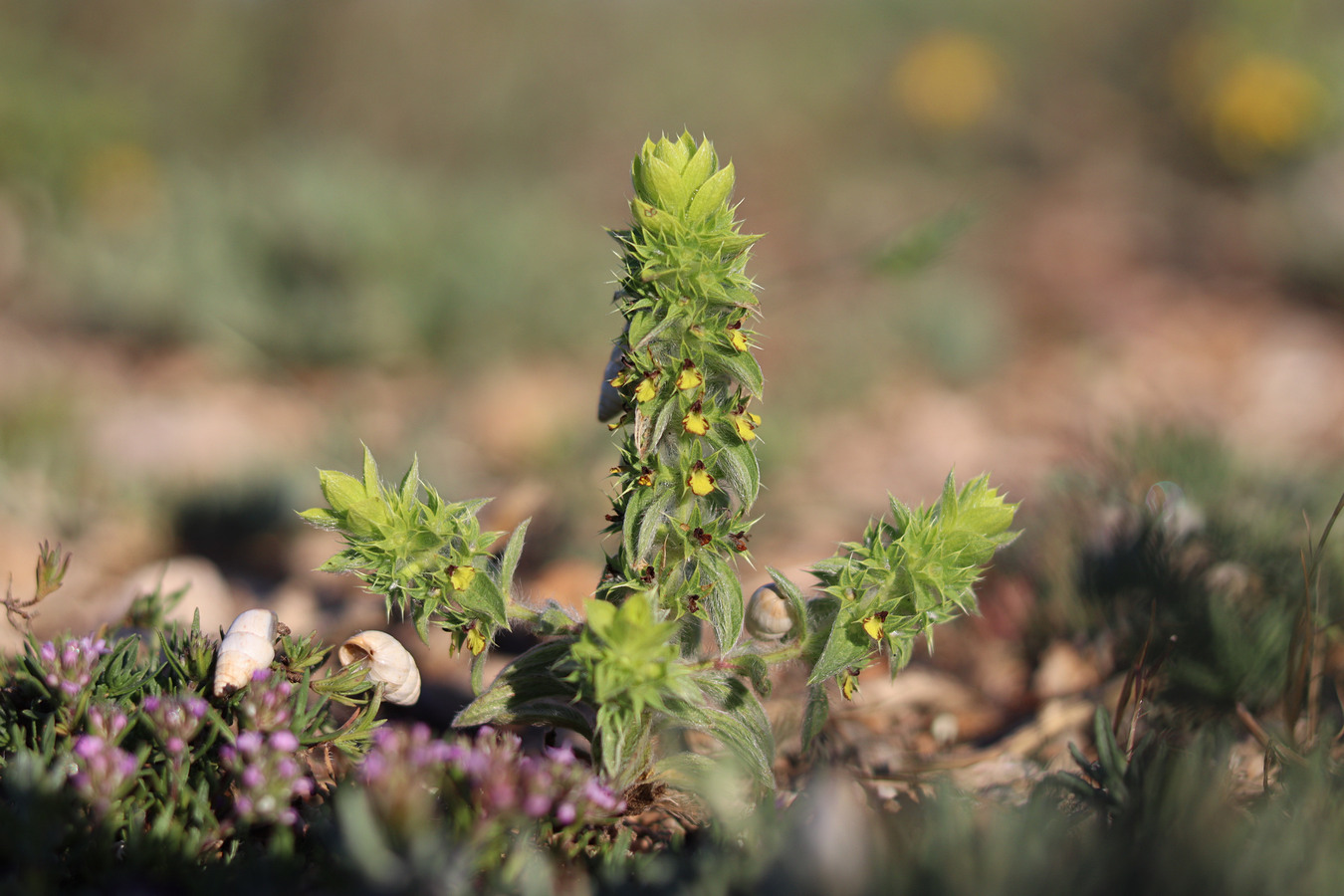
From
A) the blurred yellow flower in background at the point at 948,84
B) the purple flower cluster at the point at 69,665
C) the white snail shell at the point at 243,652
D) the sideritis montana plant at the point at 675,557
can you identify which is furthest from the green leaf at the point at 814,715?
the blurred yellow flower in background at the point at 948,84

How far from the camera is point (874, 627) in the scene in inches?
57.1

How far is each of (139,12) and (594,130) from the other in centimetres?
523

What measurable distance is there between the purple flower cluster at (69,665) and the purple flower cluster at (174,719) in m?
0.13

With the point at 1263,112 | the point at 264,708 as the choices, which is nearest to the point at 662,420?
the point at 264,708

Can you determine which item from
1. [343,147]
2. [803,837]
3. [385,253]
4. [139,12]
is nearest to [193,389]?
[385,253]

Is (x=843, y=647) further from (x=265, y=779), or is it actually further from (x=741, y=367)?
(x=265, y=779)

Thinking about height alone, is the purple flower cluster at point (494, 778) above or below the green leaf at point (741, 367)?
below

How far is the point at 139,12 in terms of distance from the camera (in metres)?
10.1

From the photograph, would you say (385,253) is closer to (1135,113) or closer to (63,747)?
(63,747)

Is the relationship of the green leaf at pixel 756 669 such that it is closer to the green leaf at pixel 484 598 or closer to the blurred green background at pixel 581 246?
the green leaf at pixel 484 598

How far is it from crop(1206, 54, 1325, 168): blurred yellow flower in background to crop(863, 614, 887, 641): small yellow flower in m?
7.16

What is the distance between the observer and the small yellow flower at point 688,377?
1401mm

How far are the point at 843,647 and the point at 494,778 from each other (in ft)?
1.90

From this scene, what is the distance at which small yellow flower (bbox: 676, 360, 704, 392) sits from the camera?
1.40 metres
